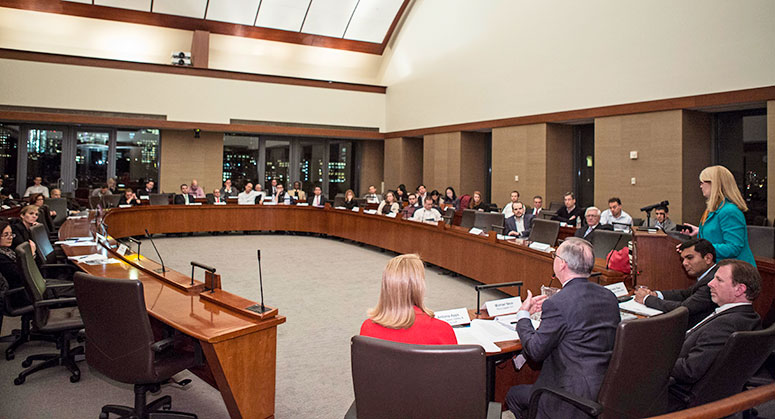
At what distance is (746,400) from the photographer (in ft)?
4.42

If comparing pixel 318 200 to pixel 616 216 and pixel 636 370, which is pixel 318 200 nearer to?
pixel 616 216

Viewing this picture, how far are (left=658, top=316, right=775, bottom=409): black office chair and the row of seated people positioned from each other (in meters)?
0.07

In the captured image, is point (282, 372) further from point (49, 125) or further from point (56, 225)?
point (49, 125)

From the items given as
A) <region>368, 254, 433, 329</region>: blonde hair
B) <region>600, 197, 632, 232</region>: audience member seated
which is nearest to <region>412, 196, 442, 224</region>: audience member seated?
<region>600, 197, 632, 232</region>: audience member seated

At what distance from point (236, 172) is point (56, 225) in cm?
756

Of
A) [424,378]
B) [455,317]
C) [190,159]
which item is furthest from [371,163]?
[424,378]

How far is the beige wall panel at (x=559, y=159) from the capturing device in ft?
32.9

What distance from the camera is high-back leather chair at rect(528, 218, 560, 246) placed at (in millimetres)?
5902

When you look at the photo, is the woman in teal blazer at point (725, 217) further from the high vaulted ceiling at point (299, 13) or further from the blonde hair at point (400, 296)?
the high vaulted ceiling at point (299, 13)

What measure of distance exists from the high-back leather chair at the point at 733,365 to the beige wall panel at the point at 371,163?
14.3 m

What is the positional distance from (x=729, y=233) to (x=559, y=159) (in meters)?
7.32

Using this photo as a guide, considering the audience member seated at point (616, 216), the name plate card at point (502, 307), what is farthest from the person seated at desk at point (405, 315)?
the audience member seated at point (616, 216)

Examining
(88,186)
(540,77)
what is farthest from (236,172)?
(540,77)

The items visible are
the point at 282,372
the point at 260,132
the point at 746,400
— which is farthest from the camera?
the point at 260,132
